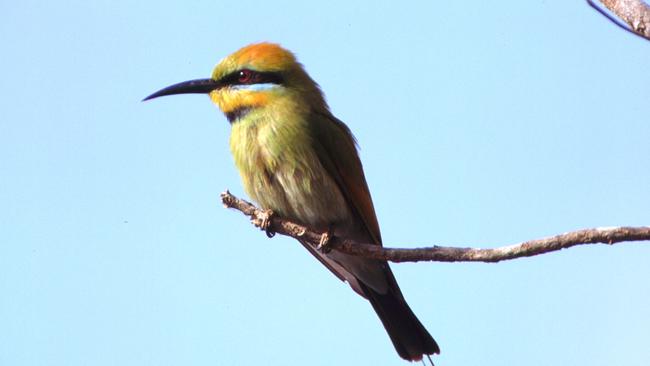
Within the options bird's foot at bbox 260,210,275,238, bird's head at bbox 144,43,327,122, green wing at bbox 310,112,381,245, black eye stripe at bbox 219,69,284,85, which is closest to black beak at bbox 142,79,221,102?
bird's head at bbox 144,43,327,122

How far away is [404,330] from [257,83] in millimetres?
1199

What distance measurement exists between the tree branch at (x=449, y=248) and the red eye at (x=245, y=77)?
→ 647 mm

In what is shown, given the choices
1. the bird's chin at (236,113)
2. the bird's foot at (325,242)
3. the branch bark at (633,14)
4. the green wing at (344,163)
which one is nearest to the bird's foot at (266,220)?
the bird's foot at (325,242)

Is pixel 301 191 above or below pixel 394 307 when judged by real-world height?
above

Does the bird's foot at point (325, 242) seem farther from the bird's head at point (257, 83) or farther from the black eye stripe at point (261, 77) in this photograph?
the black eye stripe at point (261, 77)

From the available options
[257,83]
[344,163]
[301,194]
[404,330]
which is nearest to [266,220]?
[301,194]

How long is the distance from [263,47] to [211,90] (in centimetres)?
29

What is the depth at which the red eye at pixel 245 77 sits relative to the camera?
3.58 metres

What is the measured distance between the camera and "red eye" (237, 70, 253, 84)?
11.8ft

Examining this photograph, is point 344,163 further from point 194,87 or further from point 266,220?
point 194,87

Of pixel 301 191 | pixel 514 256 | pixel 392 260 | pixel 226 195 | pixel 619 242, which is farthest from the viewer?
pixel 301 191

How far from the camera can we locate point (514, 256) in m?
2.41

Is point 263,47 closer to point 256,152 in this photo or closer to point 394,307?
point 256,152

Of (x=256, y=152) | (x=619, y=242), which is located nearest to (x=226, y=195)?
(x=256, y=152)
